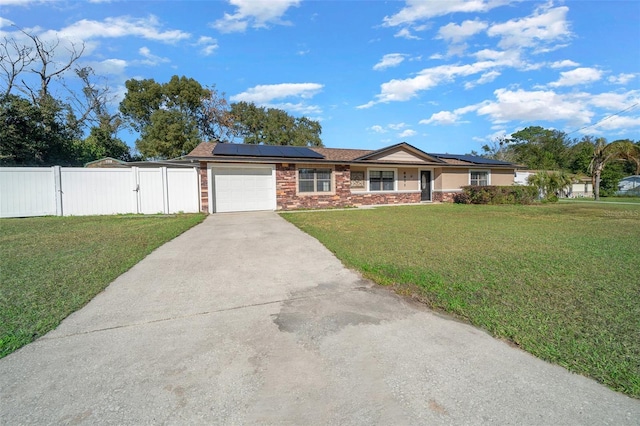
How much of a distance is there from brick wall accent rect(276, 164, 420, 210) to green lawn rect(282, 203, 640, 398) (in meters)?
7.55

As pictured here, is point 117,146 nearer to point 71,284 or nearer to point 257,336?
point 71,284

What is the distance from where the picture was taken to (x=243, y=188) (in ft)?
49.9

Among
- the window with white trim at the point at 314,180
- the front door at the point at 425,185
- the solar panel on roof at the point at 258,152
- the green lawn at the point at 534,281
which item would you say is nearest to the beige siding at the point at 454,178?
the front door at the point at 425,185

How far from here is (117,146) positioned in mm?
28703

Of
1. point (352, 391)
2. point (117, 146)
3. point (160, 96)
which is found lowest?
point (352, 391)

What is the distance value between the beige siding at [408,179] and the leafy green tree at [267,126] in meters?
19.1

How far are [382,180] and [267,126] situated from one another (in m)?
21.8

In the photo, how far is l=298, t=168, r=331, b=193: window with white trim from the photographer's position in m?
16.6

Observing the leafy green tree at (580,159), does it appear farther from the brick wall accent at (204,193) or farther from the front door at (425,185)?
the brick wall accent at (204,193)

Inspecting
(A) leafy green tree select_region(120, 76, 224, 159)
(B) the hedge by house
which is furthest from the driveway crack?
(A) leafy green tree select_region(120, 76, 224, 159)

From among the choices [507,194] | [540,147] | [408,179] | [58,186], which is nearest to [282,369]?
[58,186]

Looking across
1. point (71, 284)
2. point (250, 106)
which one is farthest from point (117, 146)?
point (71, 284)

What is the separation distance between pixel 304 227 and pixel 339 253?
3745 mm

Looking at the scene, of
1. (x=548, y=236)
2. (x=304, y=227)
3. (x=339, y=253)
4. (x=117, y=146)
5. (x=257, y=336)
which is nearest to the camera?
(x=257, y=336)
